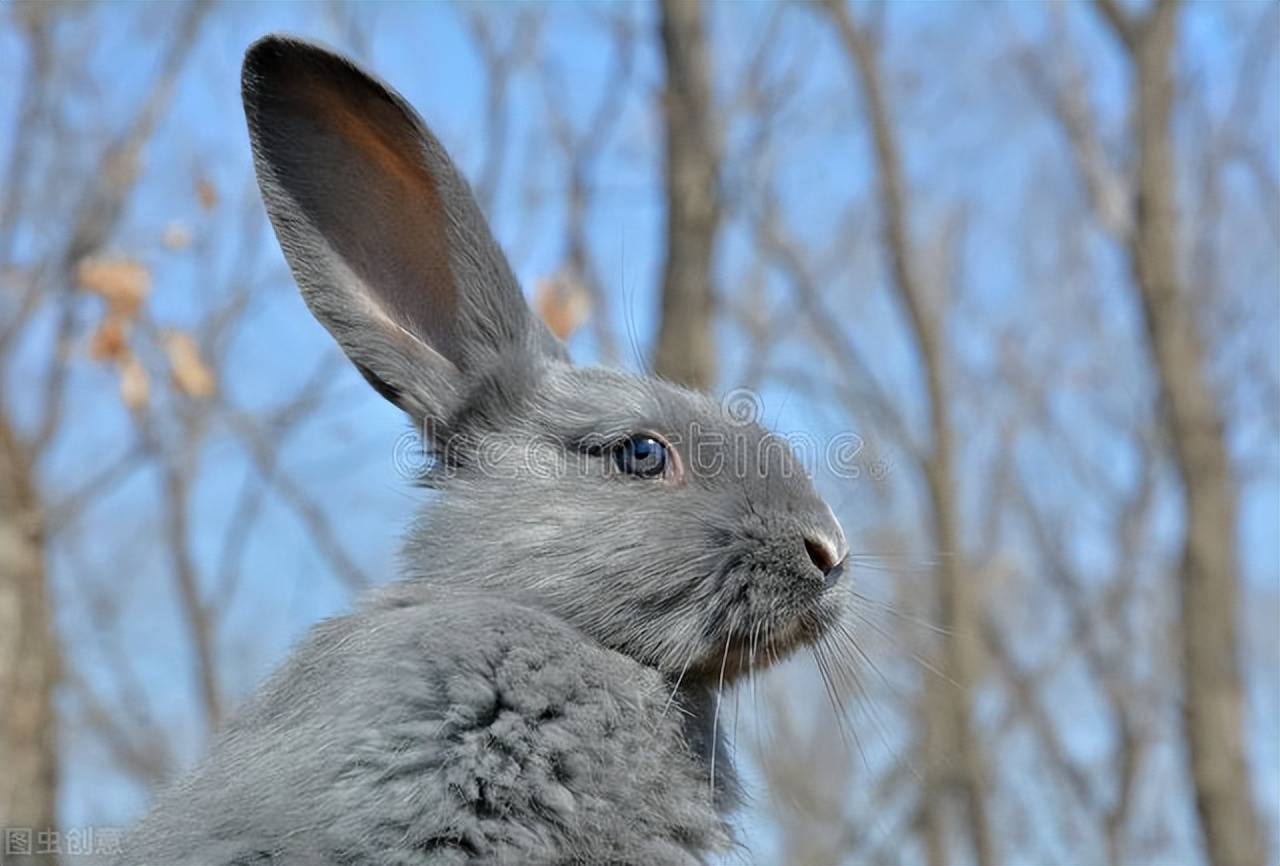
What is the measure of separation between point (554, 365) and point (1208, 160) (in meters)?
14.6

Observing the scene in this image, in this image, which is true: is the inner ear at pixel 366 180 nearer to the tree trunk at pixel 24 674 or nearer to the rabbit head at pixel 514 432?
the rabbit head at pixel 514 432

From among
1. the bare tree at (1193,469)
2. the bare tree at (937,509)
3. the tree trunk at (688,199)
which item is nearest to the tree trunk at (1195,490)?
the bare tree at (1193,469)

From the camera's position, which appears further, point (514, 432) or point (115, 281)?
point (115, 281)

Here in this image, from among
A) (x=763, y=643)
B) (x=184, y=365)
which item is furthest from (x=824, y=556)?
(x=184, y=365)

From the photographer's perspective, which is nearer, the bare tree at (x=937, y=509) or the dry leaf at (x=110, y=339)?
the dry leaf at (x=110, y=339)

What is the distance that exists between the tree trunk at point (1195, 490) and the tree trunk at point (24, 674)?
6.65m

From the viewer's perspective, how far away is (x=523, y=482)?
3268 millimetres

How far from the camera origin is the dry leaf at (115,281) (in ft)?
24.7

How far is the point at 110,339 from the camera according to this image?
776 centimetres

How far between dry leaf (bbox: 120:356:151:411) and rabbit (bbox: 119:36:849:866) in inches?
199

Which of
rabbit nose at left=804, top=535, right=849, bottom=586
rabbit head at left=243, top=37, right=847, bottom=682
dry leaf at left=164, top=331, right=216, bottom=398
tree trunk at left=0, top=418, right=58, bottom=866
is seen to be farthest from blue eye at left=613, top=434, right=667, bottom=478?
dry leaf at left=164, top=331, right=216, bottom=398

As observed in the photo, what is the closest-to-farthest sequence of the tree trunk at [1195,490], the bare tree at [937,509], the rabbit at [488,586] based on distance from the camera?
the rabbit at [488,586] → the tree trunk at [1195,490] → the bare tree at [937,509]

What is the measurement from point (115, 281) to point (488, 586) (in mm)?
5136

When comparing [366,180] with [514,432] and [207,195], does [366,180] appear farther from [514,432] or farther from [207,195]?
[207,195]
